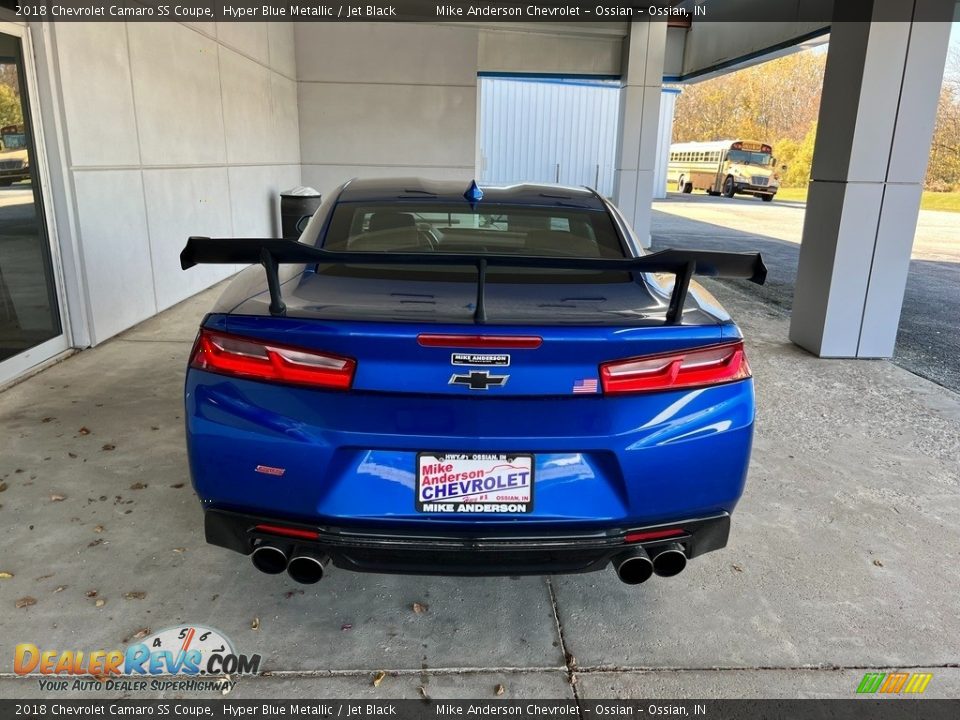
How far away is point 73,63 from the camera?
5625 mm

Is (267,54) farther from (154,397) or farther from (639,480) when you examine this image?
(639,480)

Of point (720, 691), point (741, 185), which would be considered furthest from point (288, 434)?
point (741, 185)

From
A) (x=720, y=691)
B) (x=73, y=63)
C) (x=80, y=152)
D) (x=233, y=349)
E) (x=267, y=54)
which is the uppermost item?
(x=267, y=54)

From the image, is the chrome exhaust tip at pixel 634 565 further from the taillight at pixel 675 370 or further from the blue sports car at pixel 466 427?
the taillight at pixel 675 370

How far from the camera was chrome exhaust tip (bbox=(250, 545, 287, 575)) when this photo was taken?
7.00 ft

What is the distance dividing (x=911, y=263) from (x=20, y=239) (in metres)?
14.0

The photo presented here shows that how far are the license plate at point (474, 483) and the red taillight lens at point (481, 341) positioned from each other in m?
0.32

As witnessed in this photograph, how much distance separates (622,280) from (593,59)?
50.1ft

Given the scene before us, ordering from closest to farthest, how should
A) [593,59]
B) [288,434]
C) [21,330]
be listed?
[288,434] < [21,330] < [593,59]

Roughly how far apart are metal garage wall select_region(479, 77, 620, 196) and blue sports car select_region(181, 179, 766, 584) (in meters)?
23.8

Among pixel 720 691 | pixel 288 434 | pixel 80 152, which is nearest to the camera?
pixel 288 434

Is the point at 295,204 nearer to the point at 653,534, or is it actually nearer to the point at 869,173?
the point at 869,173

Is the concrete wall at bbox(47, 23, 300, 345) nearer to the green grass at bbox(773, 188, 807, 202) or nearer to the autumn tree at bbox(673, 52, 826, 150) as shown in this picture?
the green grass at bbox(773, 188, 807, 202)

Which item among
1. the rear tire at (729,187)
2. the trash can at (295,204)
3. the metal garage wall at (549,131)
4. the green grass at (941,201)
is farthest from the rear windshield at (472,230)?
the rear tire at (729,187)
